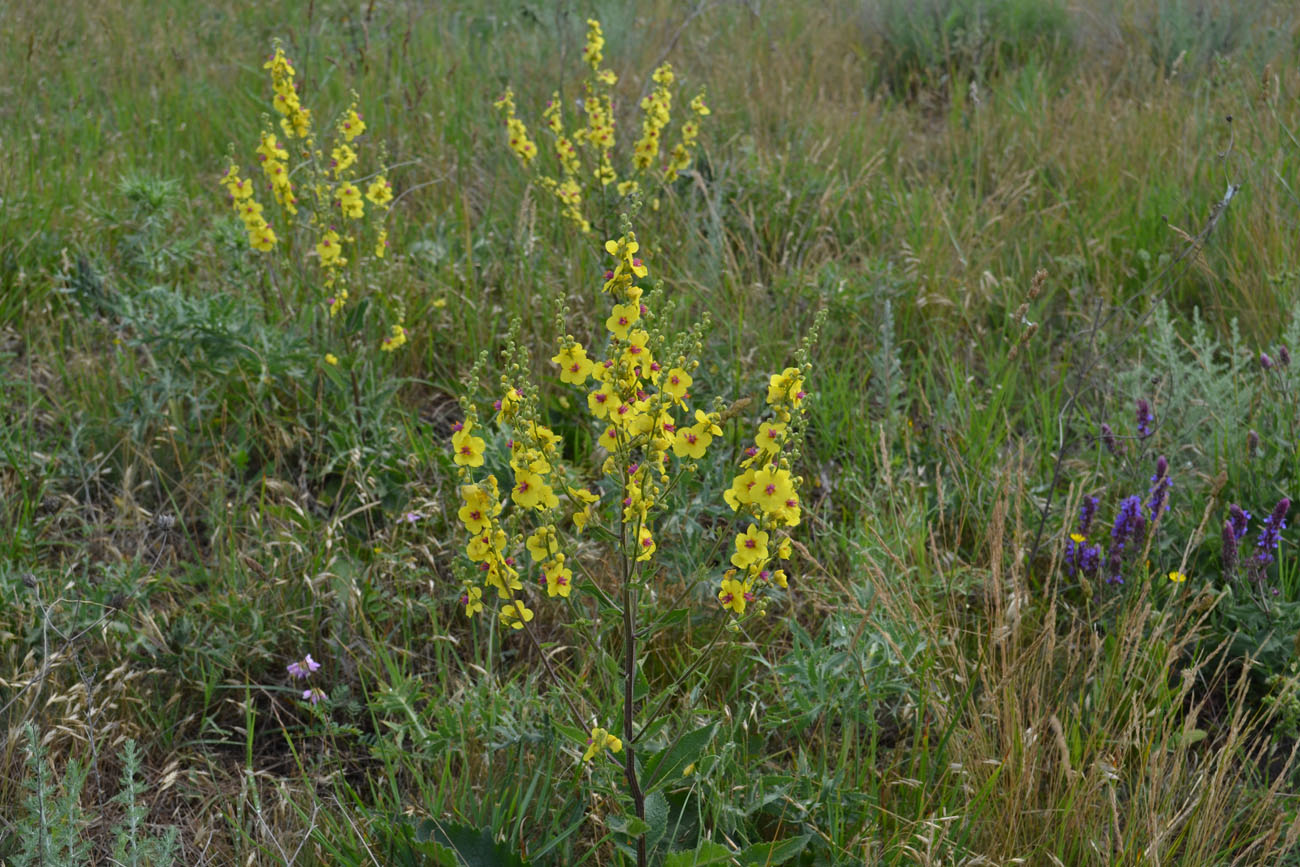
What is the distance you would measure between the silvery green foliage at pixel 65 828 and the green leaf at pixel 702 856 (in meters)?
0.76

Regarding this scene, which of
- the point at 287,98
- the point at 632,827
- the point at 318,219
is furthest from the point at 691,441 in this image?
the point at 287,98

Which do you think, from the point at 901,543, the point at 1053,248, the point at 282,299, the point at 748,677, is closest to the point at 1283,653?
the point at 901,543

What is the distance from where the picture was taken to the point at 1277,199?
11.0 ft

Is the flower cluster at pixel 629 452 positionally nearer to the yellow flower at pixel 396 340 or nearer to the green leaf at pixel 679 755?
the green leaf at pixel 679 755

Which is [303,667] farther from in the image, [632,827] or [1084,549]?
[1084,549]

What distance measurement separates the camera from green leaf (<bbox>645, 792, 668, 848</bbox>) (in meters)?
1.56

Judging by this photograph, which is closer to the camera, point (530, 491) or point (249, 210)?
point (530, 491)

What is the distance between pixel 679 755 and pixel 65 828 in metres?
0.96

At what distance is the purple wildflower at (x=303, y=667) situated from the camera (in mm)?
2059

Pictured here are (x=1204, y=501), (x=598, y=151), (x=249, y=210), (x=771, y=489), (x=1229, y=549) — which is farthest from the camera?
(x=598, y=151)

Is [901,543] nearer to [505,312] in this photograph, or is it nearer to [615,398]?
[615,398]

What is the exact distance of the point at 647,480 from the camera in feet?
4.72

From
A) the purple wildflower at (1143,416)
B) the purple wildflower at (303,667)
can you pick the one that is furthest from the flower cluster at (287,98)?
the purple wildflower at (1143,416)

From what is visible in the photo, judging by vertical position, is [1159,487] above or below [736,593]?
below
